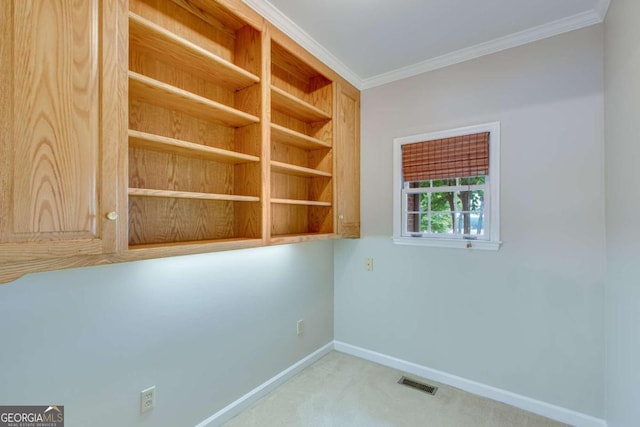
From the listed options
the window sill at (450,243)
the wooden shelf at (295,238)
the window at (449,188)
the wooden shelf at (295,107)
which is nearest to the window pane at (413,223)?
the window at (449,188)

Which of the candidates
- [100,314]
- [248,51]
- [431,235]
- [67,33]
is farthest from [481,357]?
[67,33]

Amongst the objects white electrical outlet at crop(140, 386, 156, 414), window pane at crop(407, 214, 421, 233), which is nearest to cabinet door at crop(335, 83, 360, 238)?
window pane at crop(407, 214, 421, 233)

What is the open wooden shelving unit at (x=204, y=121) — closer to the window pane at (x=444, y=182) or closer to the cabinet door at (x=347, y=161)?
the cabinet door at (x=347, y=161)

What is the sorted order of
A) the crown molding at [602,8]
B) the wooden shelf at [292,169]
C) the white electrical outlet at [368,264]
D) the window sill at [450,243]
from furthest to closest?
the white electrical outlet at [368,264], the window sill at [450,243], the wooden shelf at [292,169], the crown molding at [602,8]

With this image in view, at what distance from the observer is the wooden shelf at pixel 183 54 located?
1.35 meters

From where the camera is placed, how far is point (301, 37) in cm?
213

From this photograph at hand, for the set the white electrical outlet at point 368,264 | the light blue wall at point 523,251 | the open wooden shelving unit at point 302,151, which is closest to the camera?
the light blue wall at point 523,251

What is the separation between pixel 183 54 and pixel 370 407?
259 cm

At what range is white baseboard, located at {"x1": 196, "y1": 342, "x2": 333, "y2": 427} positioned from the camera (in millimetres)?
1909

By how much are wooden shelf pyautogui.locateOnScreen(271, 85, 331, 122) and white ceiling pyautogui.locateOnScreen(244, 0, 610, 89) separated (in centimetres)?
43

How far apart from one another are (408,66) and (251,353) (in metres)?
2.70

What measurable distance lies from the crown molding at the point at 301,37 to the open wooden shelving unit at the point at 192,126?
0.14 metres

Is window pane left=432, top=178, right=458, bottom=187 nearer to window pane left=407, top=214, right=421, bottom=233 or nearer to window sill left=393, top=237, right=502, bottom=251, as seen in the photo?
window pane left=407, top=214, right=421, bottom=233

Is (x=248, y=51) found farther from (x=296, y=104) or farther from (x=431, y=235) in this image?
(x=431, y=235)
